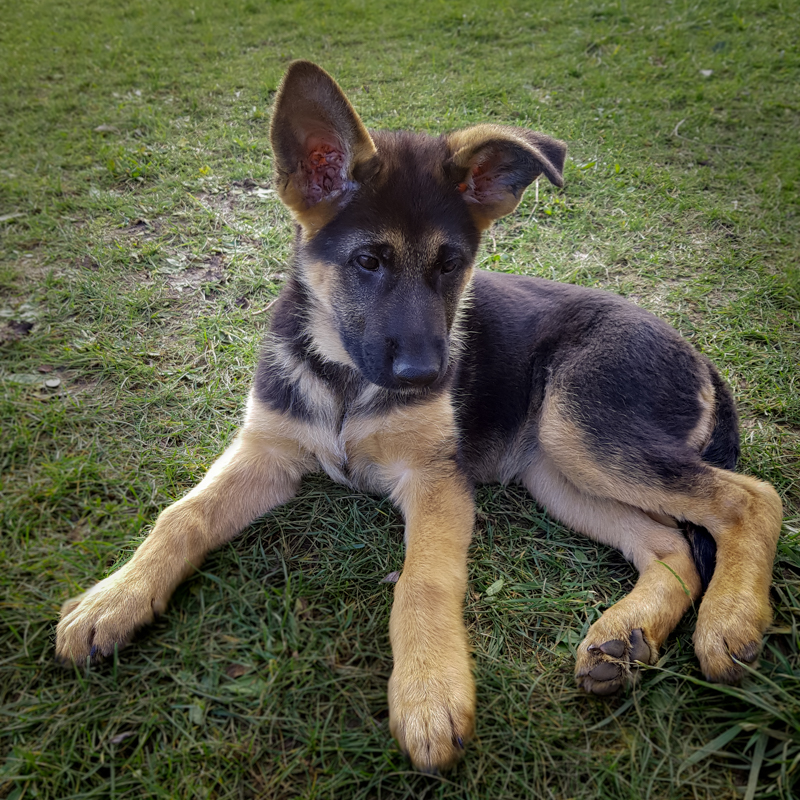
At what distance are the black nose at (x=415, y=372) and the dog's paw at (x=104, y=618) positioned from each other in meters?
1.54

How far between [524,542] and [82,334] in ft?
11.8

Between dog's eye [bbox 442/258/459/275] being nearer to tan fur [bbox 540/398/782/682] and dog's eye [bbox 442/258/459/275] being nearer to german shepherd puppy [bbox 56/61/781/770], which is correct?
german shepherd puppy [bbox 56/61/781/770]

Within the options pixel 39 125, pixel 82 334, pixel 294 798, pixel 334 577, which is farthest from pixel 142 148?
pixel 294 798

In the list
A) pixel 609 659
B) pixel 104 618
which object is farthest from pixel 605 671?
pixel 104 618

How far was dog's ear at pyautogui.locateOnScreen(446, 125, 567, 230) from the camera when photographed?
2.84 m

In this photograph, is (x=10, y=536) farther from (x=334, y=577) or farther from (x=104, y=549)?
(x=334, y=577)

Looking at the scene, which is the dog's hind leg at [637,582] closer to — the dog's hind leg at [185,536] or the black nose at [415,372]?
the black nose at [415,372]

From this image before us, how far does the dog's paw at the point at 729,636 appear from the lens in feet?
7.93

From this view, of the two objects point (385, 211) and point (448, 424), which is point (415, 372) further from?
point (385, 211)

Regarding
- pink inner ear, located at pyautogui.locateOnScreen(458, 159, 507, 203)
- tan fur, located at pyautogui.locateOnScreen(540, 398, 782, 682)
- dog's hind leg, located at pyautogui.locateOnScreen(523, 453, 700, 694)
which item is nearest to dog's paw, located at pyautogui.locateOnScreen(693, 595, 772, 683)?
tan fur, located at pyautogui.locateOnScreen(540, 398, 782, 682)

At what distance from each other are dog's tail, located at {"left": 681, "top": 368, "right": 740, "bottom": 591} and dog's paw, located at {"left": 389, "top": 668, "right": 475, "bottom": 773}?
140 centimetres

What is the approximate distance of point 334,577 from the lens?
2936 millimetres

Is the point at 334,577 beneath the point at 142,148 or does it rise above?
beneath

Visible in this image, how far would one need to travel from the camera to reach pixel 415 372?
2637mm
